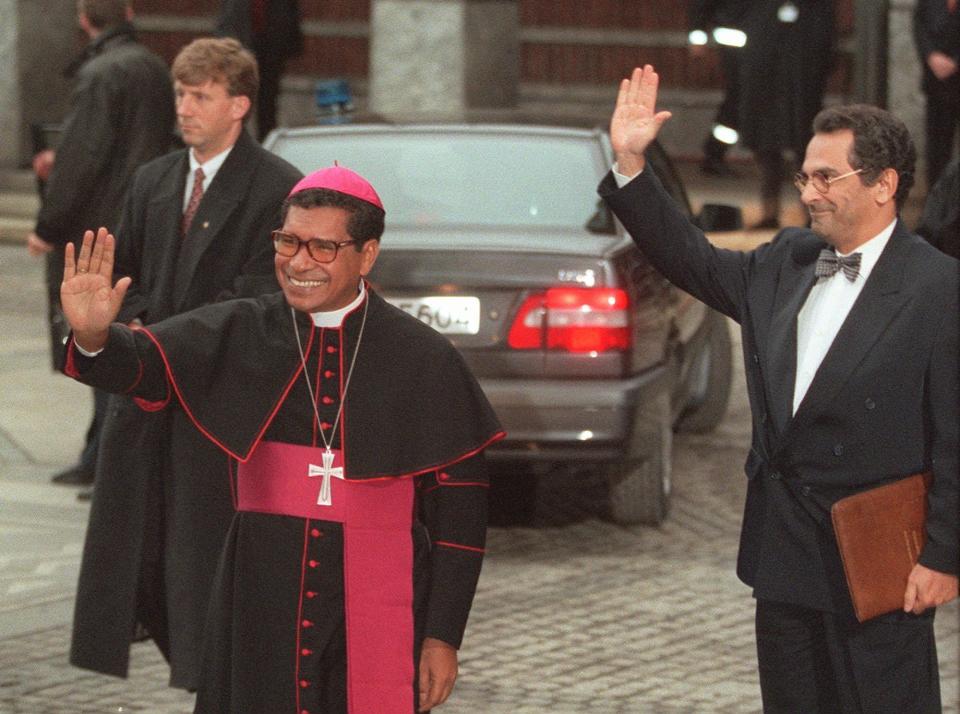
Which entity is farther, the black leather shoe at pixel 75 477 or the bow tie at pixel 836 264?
the black leather shoe at pixel 75 477

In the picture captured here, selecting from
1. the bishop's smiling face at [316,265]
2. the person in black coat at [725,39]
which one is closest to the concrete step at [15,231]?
the person in black coat at [725,39]

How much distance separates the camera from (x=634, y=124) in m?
4.80

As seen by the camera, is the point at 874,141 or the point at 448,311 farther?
the point at 448,311

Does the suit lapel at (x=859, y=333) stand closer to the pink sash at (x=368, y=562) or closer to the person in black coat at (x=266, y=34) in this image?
the pink sash at (x=368, y=562)

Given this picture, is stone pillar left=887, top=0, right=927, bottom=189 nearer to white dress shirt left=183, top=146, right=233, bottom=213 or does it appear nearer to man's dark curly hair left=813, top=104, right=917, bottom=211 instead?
white dress shirt left=183, top=146, right=233, bottom=213

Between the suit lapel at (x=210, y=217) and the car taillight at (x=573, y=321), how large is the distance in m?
1.68

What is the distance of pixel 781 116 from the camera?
575 inches

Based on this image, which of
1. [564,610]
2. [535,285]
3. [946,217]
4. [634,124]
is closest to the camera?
[634,124]

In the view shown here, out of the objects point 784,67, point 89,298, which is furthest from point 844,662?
point 784,67

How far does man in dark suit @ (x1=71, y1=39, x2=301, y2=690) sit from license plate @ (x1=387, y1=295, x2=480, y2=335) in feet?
4.34

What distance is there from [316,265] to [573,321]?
357 centimetres

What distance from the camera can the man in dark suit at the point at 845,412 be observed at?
4469 millimetres

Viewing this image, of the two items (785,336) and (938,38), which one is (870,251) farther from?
(938,38)

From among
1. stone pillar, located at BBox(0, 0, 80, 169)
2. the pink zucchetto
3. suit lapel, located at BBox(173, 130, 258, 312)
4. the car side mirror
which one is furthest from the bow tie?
stone pillar, located at BBox(0, 0, 80, 169)
